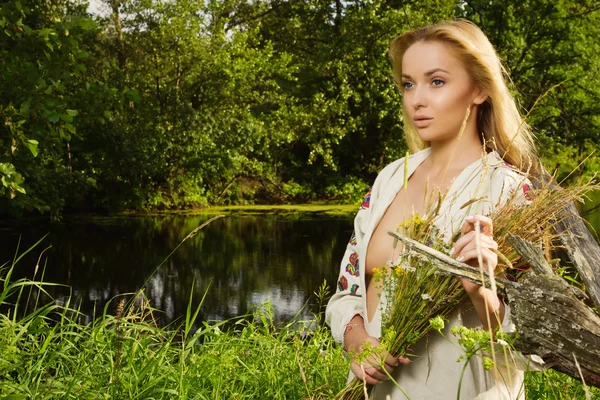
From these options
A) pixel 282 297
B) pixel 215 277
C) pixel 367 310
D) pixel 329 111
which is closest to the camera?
pixel 367 310

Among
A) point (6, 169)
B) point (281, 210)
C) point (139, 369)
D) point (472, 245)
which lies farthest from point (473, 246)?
point (281, 210)

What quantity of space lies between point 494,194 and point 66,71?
4.93m

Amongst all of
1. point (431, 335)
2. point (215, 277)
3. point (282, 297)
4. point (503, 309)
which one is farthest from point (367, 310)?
point (215, 277)

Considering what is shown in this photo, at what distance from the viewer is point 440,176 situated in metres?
1.87

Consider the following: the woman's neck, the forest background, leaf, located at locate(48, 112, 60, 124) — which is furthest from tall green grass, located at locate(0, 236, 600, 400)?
the forest background

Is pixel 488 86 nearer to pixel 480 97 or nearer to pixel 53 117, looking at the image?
pixel 480 97

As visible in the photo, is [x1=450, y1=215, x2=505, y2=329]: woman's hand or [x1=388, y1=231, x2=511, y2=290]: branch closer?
[x1=388, y1=231, x2=511, y2=290]: branch

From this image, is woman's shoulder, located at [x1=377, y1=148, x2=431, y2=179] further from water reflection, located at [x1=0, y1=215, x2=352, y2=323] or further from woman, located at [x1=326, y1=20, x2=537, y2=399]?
water reflection, located at [x1=0, y1=215, x2=352, y2=323]

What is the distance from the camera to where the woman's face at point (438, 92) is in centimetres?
181

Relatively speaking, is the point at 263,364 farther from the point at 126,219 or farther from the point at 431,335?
the point at 126,219

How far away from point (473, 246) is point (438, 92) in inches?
22.2

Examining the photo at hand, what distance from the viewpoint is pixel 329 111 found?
19156 mm

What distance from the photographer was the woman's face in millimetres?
1813

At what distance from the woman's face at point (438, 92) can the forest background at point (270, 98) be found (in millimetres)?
11334
